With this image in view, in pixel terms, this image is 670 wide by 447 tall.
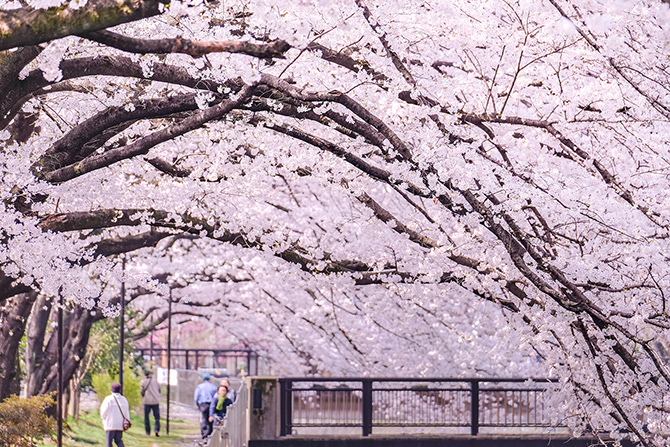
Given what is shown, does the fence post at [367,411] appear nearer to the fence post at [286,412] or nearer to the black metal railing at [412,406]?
the black metal railing at [412,406]

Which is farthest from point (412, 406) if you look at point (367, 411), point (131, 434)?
point (131, 434)

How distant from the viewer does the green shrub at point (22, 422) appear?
11992mm

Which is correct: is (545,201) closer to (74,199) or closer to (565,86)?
(565,86)

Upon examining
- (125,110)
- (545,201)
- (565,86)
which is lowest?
(545,201)

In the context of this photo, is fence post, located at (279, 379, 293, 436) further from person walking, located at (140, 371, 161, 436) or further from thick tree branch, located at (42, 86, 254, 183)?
thick tree branch, located at (42, 86, 254, 183)

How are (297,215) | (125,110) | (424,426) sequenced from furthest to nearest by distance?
1. (297,215)
2. (424,426)
3. (125,110)

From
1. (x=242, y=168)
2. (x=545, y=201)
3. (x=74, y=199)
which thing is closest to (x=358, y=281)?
(x=242, y=168)

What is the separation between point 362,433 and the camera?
1750cm

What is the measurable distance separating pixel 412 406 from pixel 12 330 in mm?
7195

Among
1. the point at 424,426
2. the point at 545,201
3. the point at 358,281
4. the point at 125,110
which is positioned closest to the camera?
the point at 125,110

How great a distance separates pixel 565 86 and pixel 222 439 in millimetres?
6016

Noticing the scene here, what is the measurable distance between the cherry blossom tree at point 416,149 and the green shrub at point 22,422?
2228 mm

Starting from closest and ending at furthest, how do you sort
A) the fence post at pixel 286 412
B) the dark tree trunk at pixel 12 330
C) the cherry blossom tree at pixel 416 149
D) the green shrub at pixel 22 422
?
the cherry blossom tree at pixel 416 149
the green shrub at pixel 22 422
the dark tree trunk at pixel 12 330
the fence post at pixel 286 412

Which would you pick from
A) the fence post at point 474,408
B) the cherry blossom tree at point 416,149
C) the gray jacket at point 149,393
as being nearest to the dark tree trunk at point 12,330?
the cherry blossom tree at point 416,149
